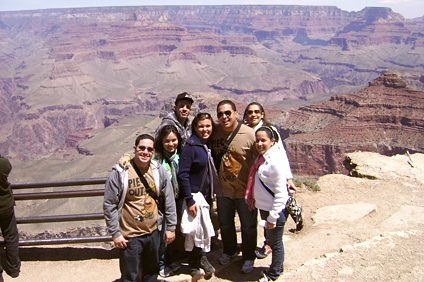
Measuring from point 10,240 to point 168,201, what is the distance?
3.11m

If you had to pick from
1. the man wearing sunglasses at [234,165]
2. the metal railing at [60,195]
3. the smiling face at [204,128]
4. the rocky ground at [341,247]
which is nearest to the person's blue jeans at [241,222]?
the man wearing sunglasses at [234,165]

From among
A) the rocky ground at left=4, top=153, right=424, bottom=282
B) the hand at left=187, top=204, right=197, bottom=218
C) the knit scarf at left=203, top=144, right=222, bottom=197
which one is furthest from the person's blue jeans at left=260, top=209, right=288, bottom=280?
the hand at left=187, top=204, right=197, bottom=218

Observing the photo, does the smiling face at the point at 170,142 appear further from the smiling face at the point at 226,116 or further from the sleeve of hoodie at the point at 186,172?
the smiling face at the point at 226,116

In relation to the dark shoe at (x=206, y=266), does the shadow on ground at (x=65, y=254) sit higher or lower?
lower

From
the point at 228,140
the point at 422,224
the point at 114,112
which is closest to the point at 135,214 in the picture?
the point at 228,140

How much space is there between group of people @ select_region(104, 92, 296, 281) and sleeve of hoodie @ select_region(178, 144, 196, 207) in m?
0.02

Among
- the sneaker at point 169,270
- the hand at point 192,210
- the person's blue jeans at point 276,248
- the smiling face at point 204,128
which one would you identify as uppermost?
the smiling face at point 204,128

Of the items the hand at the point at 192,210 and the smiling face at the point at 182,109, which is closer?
the hand at the point at 192,210

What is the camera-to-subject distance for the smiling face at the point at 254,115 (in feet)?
20.4

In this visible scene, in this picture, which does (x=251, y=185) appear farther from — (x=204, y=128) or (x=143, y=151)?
(x=143, y=151)

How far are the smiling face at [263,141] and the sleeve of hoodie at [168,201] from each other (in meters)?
1.46

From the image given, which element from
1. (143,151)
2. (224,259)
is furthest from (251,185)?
(143,151)

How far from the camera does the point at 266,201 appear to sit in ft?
17.5

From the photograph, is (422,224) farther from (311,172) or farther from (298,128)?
(298,128)
